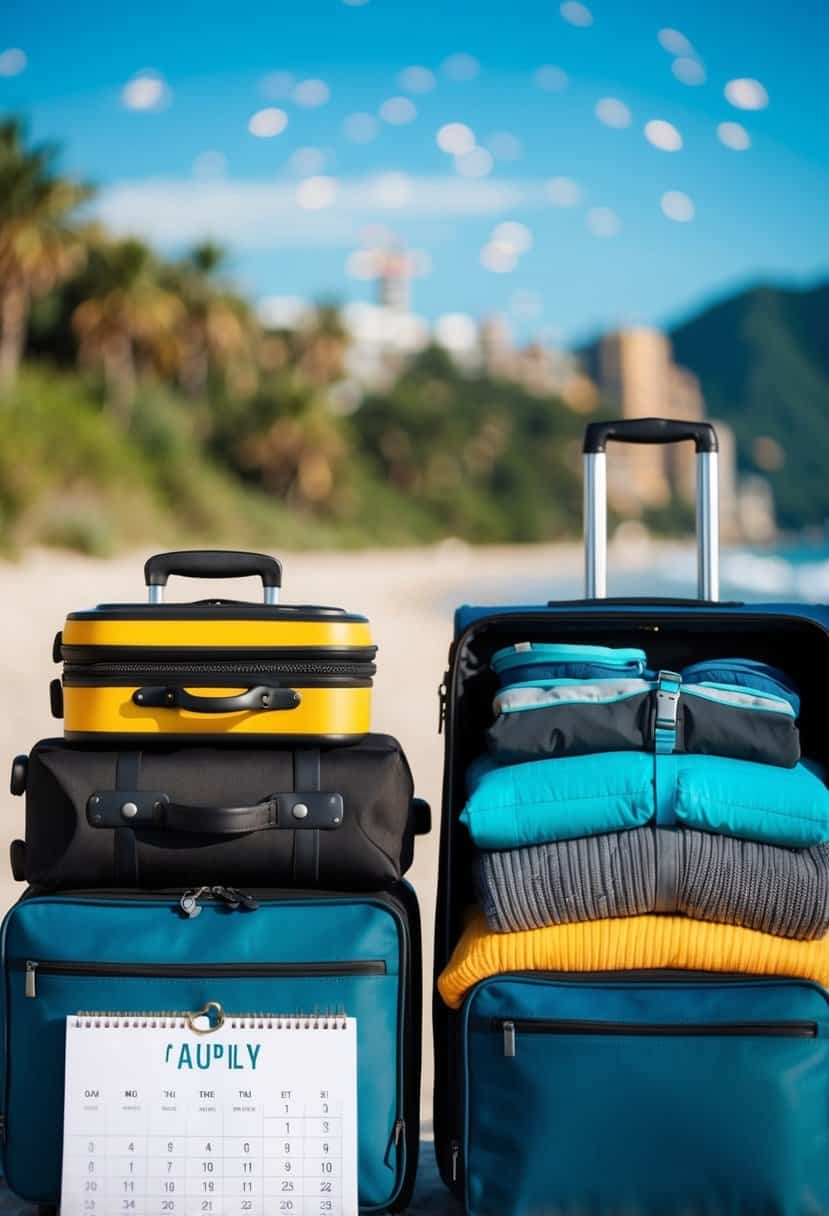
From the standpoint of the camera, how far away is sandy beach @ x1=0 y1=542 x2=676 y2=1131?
607cm

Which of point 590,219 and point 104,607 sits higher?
point 590,219

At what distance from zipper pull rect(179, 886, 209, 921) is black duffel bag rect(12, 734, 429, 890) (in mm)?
27

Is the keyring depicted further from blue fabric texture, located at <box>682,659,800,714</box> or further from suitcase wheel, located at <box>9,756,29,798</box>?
blue fabric texture, located at <box>682,659,800,714</box>

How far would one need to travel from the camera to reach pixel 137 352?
104ft

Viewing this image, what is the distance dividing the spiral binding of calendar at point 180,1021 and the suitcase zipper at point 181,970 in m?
0.05

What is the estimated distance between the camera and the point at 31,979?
1979 millimetres

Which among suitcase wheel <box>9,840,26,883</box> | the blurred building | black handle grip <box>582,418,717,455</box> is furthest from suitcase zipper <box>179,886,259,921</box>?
the blurred building

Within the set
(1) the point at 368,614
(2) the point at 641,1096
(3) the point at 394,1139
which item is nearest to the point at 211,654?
(3) the point at 394,1139

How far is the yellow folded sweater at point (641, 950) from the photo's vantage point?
1963mm

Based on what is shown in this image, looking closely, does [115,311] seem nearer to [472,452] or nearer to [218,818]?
[472,452]

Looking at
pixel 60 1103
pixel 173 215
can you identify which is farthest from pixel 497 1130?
pixel 173 215

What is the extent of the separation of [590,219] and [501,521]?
1521 inches

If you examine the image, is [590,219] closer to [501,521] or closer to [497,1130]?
[501,521]

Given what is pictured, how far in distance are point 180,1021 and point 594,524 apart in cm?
98
